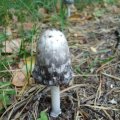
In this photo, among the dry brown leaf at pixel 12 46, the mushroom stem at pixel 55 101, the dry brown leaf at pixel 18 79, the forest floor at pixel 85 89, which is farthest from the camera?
the dry brown leaf at pixel 12 46

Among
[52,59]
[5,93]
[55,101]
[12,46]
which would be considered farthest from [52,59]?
[12,46]

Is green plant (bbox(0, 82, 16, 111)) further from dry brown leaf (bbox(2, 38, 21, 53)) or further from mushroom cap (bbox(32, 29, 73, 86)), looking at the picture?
dry brown leaf (bbox(2, 38, 21, 53))

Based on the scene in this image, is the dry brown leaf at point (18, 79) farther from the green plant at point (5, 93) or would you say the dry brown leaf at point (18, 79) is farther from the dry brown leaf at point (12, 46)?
the dry brown leaf at point (12, 46)

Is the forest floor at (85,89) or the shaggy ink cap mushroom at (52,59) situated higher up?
the shaggy ink cap mushroom at (52,59)

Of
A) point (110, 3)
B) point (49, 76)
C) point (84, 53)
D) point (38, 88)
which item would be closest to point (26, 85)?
point (38, 88)

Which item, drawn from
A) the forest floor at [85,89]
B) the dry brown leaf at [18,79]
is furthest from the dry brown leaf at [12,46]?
the dry brown leaf at [18,79]

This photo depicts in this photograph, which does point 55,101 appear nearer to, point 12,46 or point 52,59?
point 52,59

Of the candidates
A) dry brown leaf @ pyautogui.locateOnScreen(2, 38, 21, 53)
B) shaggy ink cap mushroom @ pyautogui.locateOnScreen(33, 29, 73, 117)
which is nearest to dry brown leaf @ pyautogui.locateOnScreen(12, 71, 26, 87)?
dry brown leaf @ pyautogui.locateOnScreen(2, 38, 21, 53)
